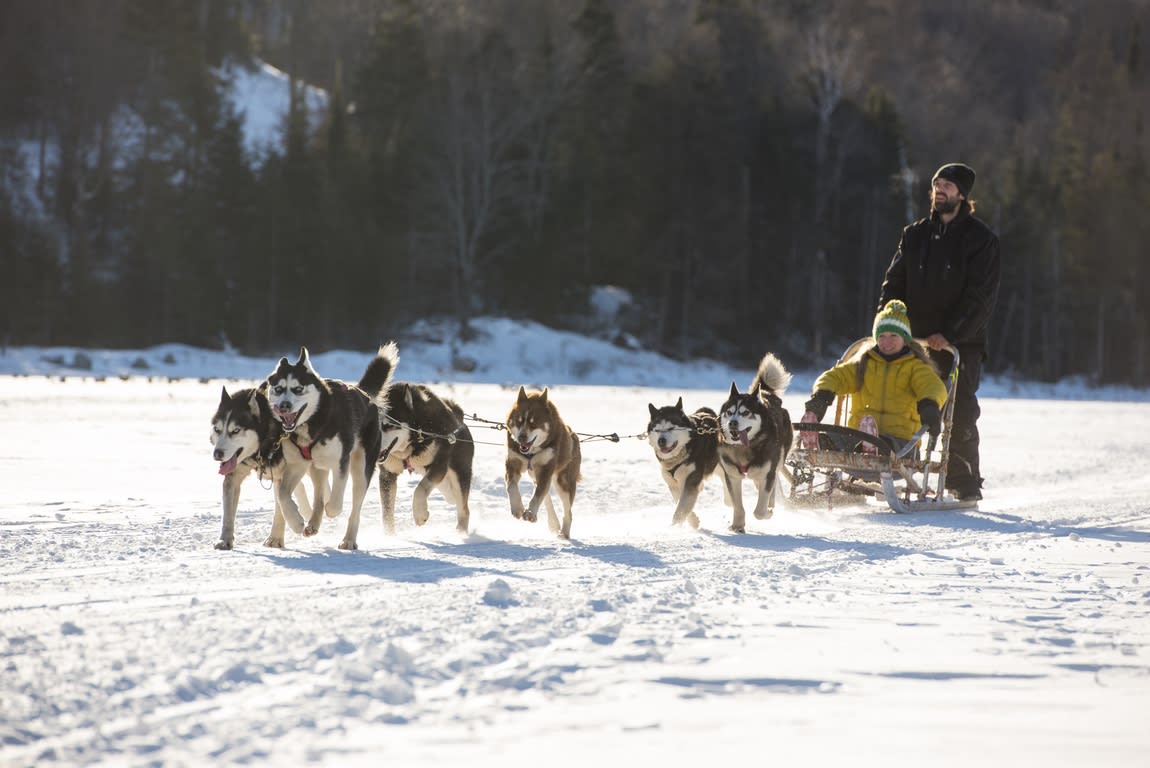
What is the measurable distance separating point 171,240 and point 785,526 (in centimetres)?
2642

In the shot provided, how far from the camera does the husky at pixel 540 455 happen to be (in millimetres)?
7094

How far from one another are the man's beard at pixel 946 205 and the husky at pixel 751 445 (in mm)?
2053

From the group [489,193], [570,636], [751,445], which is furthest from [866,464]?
[489,193]

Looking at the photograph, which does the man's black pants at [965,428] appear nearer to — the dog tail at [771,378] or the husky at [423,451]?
the dog tail at [771,378]

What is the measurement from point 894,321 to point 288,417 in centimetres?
435

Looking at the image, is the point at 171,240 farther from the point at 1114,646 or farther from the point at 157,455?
the point at 1114,646

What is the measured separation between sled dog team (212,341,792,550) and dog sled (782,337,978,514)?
0.27 meters

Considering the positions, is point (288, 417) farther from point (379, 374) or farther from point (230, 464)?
point (379, 374)

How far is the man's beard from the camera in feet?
28.8

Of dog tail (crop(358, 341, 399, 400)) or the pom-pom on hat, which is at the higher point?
the pom-pom on hat

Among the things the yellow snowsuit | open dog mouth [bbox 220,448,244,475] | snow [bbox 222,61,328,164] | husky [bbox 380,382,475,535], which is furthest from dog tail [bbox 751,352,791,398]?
snow [bbox 222,61,328,164]

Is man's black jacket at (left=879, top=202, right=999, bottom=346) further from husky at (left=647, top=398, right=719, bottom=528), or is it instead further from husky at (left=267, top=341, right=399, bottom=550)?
husky at (left=267, top=341, right=399, bottom=550)

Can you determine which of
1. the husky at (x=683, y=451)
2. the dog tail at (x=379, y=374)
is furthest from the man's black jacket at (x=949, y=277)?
the dog tail at (x=379, y=374)

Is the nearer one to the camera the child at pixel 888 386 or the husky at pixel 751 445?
the husky at pixel 751 445
